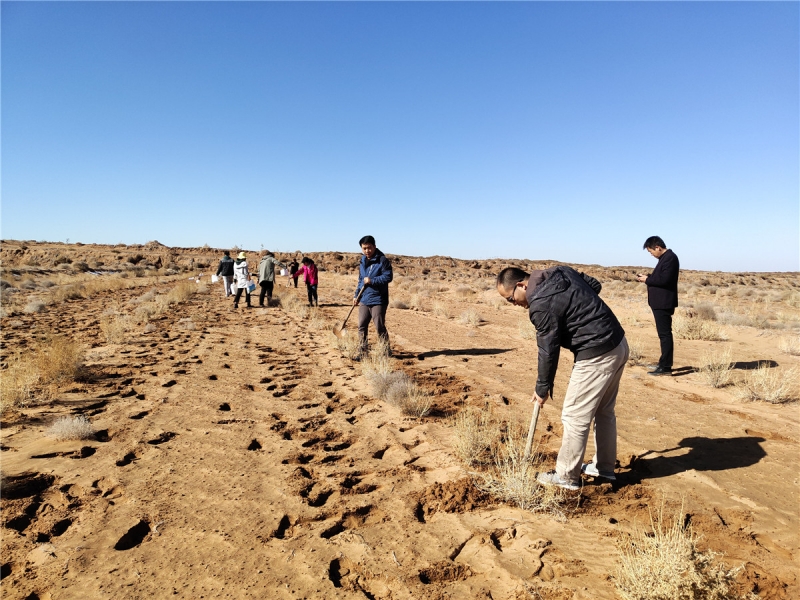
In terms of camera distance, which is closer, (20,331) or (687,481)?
(687,481)

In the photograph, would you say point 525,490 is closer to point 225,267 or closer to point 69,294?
point 225,267

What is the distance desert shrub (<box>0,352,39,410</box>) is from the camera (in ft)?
17.4

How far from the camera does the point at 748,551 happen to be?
288 centimetres

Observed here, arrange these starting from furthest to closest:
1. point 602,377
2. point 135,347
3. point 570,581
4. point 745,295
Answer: point 745,295 < point 135,347 < point 602,377 < point 570,581

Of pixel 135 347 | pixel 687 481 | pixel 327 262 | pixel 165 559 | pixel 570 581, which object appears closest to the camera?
pixel 570 581

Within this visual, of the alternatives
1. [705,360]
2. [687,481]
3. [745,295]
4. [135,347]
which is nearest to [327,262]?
[745,295]

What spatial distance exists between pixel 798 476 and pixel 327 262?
140 ft

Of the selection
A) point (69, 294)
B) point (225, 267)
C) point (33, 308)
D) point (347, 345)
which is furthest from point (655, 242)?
point (69, 294)

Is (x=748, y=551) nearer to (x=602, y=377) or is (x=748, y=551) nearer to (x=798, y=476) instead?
(x=602, y=377)

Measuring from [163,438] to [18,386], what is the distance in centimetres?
245

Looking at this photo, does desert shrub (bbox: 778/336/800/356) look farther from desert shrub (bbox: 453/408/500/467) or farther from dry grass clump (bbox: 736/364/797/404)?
desert shrub (bbox: 453/408/500/467)

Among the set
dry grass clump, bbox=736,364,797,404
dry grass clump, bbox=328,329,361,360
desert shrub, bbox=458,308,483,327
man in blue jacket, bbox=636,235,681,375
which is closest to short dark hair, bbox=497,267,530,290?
man in blue jacket, bbox=636,235,681,375

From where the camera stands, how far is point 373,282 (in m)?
7.24

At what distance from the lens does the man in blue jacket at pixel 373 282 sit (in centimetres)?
724
